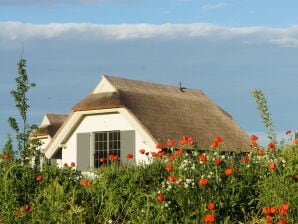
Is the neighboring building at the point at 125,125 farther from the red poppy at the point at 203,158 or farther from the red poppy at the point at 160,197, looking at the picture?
the red poppy at the point at 160,197

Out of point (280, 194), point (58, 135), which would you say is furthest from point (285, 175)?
point (58, 135)

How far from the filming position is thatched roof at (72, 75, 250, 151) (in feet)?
85.8

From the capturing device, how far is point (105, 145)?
26.0 metres

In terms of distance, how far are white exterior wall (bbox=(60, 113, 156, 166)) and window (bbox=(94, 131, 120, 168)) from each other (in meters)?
0.24

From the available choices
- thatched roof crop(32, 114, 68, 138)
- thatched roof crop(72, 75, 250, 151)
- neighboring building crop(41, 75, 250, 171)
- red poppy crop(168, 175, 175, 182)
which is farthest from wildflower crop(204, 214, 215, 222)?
thatched roof crop(32, 114, 68, 138)

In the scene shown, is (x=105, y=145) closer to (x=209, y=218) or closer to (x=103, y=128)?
(x=103, y=128)

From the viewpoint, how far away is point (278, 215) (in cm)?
799

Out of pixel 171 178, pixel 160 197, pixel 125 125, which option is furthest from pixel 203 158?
pixel 125 125

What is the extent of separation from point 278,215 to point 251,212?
621mm

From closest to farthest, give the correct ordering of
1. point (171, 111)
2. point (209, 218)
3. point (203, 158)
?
point (209, 218), point (203, 158), point (171, 111)

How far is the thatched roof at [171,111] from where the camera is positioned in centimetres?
2614

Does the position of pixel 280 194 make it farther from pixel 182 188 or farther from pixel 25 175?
pixel 25 175

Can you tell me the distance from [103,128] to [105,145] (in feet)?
2.29

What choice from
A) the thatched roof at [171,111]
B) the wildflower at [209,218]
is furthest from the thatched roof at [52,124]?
the wildflower at [209,218]
